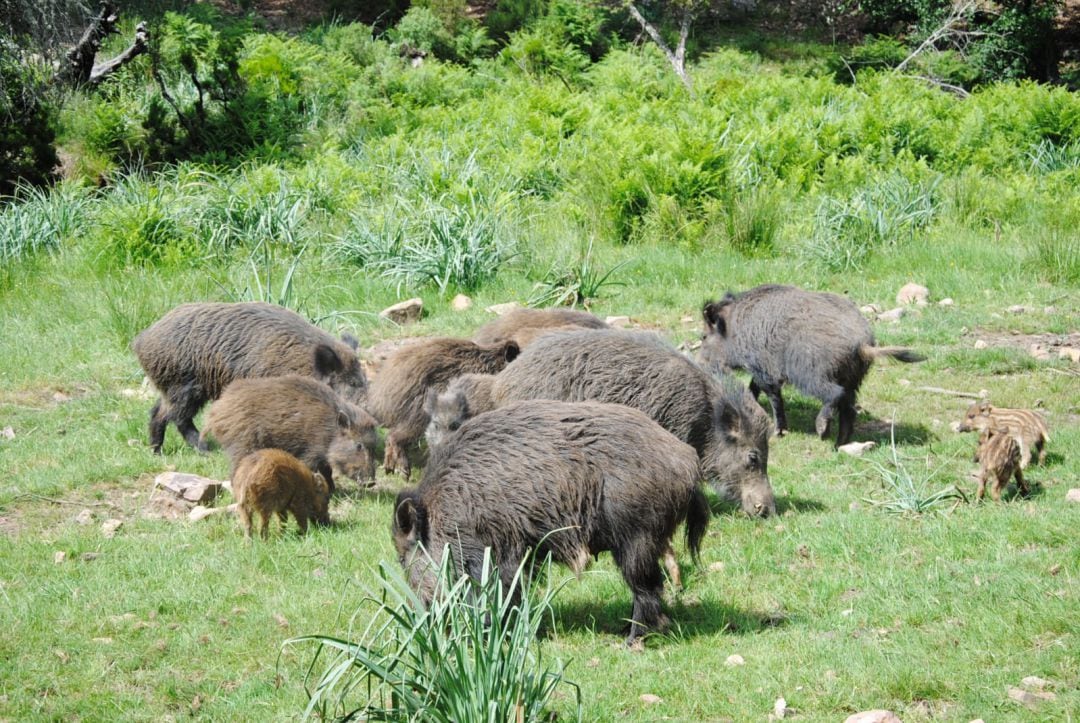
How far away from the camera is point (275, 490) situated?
662 cm

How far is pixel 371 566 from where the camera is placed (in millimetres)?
6125

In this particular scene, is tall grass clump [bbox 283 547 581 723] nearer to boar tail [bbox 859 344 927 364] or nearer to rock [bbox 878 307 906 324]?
boar tail [bbox 859 344 927 364]

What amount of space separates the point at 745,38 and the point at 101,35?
1655 cm

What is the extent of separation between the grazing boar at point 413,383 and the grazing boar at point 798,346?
1835 millimetres

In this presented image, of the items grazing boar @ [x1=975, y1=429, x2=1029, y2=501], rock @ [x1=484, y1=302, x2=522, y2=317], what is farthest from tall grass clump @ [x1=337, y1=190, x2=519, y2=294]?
grazing boar @ [x1=975, y1=429, x2=1029, y2=501]

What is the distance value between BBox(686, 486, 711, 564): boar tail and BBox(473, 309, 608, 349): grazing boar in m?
3.50

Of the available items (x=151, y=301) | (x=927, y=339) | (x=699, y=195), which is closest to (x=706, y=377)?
(x=927, y=339)

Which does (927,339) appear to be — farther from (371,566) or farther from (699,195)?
(371,566)

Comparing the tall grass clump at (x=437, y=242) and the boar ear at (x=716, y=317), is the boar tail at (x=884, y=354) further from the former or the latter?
the tall grass clump at (x=437, y=242)

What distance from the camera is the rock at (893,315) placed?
436 inches

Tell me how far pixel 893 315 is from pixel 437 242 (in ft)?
15.5

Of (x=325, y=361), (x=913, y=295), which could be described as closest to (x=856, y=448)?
(x=325, y=361)

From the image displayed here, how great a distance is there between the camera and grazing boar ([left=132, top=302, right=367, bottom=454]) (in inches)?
338

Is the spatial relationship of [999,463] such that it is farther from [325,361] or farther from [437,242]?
[437,242]
